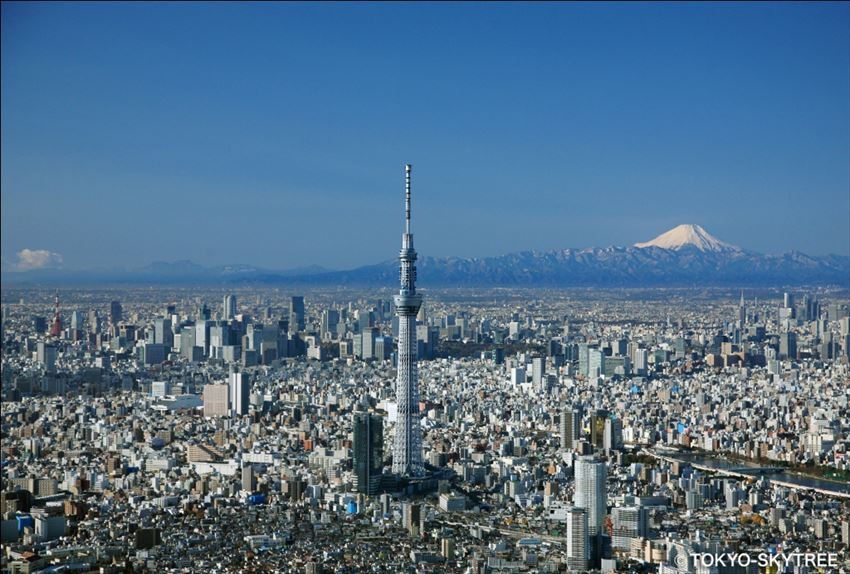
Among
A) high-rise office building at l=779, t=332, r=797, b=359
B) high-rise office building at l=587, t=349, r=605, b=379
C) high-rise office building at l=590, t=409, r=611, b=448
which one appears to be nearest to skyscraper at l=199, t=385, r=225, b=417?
high-rise office building at l=590, t=409, r=611, b=448

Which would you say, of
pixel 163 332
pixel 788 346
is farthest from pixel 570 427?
pixel 163 332

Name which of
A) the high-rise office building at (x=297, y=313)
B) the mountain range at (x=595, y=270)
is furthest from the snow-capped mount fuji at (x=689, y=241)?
the high-rise office building at (x=297, y=313)

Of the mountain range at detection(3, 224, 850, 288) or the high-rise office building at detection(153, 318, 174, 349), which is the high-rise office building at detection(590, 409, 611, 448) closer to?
the mountain range at detection(3, 224, 850, 288)

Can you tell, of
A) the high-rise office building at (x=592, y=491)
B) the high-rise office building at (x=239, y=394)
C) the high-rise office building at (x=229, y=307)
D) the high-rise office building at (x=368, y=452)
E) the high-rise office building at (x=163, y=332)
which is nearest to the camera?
the high-rise office building at (x=592, y=491)

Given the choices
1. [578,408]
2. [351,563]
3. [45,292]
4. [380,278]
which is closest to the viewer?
[351,563]

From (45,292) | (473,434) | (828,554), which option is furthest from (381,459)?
(45,292)

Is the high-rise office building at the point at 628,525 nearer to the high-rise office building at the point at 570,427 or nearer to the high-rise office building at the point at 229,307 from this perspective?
the high-rise office building at the point at 570,427

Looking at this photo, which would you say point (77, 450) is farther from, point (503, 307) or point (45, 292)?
point (503, 307)
